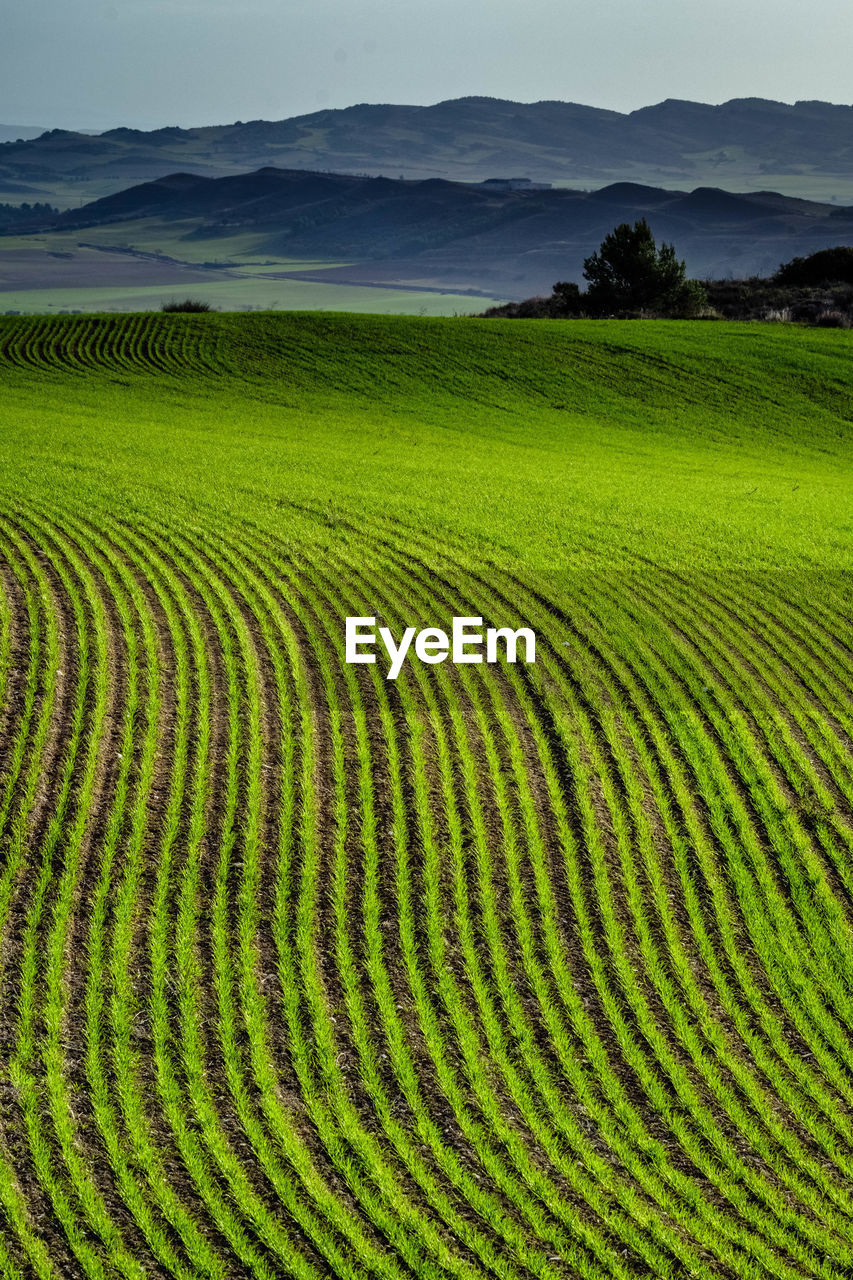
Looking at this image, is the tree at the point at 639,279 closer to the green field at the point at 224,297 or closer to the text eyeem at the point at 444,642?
the green field at the point at 224,297

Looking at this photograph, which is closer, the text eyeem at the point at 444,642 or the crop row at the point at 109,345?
the text eyeem at the point at 444,642

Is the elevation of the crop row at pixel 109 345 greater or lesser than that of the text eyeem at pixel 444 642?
greater

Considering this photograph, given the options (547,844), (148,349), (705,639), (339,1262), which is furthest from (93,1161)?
(148,349)

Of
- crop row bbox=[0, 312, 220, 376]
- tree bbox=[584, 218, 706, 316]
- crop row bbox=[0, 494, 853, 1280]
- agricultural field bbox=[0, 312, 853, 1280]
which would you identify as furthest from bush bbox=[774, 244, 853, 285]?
crop row bbox=[0, 494, 853, 1280]

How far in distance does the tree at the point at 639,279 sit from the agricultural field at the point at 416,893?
1789 inches

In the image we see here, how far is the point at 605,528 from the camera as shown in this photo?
77.6ft

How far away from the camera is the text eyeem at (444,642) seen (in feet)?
54.5

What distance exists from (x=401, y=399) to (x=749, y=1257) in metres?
37.0

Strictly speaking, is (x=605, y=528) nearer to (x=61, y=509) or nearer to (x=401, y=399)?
(x=61, y=509)

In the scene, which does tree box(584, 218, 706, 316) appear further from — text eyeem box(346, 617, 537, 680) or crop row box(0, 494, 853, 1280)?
text eyeem box(346, 617, 537, 680)

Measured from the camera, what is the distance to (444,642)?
56.0 ft

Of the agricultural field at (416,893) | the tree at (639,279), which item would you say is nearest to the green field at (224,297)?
the tree at (639,279)

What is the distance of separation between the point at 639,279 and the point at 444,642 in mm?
55543

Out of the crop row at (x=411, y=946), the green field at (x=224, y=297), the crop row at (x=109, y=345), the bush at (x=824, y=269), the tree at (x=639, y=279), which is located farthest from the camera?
the green field at (x=224, y=297)
